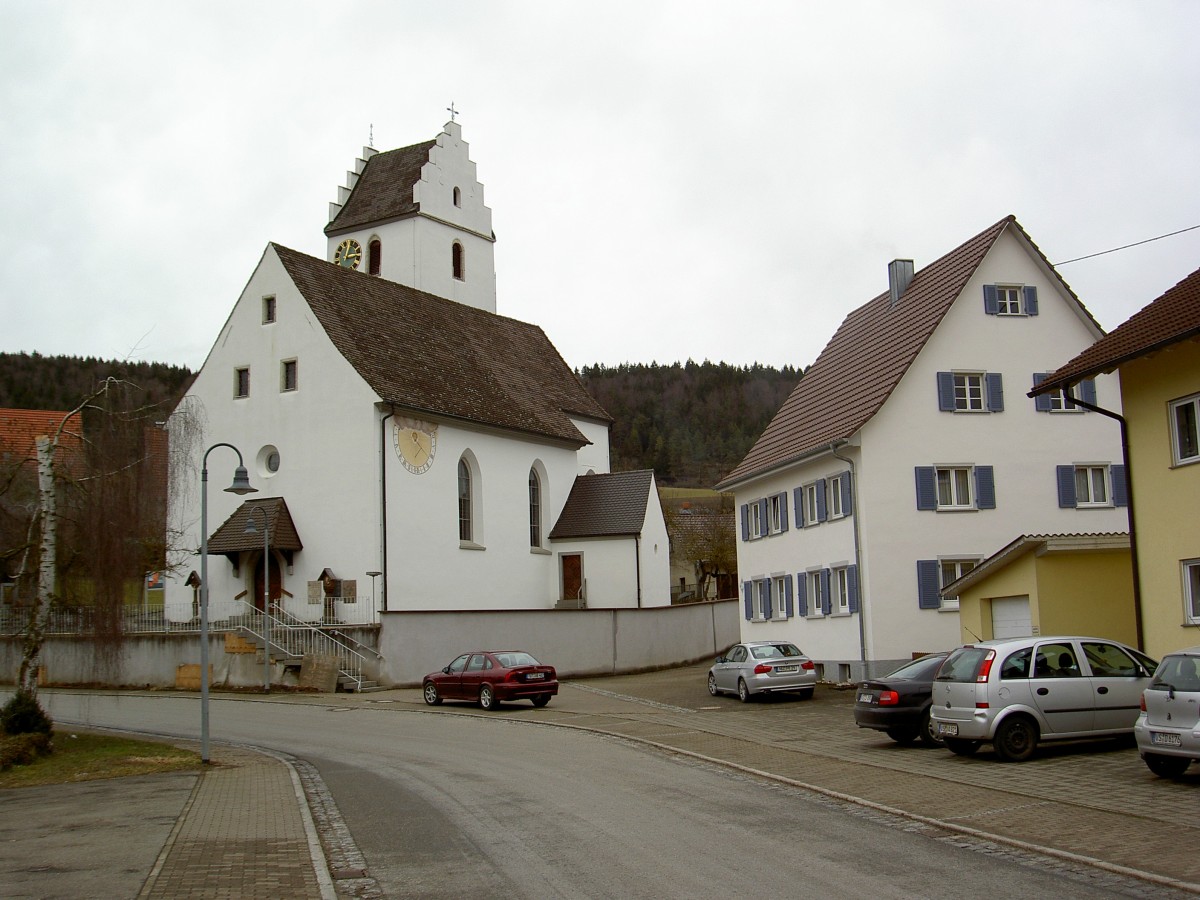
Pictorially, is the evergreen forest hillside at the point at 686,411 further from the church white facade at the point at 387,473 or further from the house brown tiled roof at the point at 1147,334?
the house brown tiled roof at the point at 1147,334

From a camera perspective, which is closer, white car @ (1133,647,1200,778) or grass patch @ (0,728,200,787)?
white car @ (1133,647,1200,778)

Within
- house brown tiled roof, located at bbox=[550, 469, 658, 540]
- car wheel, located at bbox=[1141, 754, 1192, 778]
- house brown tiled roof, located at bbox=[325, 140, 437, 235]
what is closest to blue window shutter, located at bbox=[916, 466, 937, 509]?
car wheel, located at bbox=[1141, 754, 1192, 778]

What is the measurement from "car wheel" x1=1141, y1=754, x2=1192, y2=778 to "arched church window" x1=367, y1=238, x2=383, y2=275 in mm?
47373

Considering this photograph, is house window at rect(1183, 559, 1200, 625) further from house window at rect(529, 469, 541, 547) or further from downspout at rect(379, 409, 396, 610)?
house window at rect(529, 469, 541, 547)

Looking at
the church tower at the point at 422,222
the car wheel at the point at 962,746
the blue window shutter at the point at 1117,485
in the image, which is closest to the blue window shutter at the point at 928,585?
the blue window shutter at the point at 1117,485

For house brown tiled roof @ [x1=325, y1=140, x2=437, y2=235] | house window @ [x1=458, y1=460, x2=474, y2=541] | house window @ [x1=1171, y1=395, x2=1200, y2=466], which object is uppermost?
house brown tiled roof @ [x1=325, y1=140, x2=437, y2=235]

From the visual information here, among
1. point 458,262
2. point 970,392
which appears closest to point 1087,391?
point 970,392

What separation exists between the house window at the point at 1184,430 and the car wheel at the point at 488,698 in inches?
595

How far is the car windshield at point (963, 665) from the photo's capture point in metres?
16.3

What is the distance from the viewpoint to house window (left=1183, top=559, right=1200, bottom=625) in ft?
61.7

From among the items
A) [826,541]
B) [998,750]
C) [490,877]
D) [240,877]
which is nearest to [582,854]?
[490,877]

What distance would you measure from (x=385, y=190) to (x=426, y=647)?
97.1 feet

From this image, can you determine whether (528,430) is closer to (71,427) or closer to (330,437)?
(330,437)

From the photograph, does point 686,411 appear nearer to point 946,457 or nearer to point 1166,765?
point 946,457
